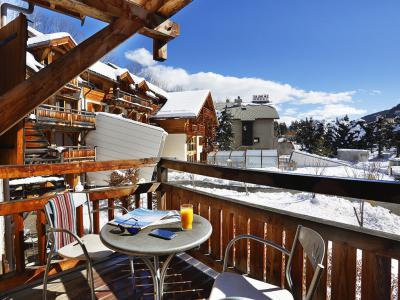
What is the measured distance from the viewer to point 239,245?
2.49 m

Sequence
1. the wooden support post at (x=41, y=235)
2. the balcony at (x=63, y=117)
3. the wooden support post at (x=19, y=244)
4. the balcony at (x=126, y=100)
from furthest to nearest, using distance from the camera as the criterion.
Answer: the balcony at (x=126, y=100) < the balcony at (x=63, y=117) < the wooden support post at (x=41, y=235) < the wooden support post at (x=19, y=244)

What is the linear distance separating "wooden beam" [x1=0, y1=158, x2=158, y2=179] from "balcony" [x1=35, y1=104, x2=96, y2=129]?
10687mm

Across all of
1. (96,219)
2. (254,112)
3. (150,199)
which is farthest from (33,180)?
(254,112)

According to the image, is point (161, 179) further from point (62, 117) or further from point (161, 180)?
point (62, 117)

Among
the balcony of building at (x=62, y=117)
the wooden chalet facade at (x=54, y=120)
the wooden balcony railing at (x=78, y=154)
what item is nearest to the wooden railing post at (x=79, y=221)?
the wooden chalet facade at (x=54, y=120)

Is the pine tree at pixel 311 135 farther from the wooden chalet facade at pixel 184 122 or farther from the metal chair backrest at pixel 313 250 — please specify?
the metal chair backrest at pixel 313 250

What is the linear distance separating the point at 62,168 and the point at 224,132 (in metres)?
28.4

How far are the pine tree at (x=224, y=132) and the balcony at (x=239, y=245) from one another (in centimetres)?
2708

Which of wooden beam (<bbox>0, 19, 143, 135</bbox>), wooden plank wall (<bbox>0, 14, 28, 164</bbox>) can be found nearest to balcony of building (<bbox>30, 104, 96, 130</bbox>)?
wooden plank wall (<bbox>0, 14, 28, 164</bbox>)

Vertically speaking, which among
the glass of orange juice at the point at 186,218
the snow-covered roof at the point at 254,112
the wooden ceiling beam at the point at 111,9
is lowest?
the glass of orange juice at the point at 186,218

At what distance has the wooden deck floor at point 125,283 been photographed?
2395 millimetres

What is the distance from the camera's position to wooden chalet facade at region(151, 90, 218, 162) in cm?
2092

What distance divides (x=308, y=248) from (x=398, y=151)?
2640 centimetres

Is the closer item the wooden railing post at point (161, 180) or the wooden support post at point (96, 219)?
the wooden support post at point (96, 219)
